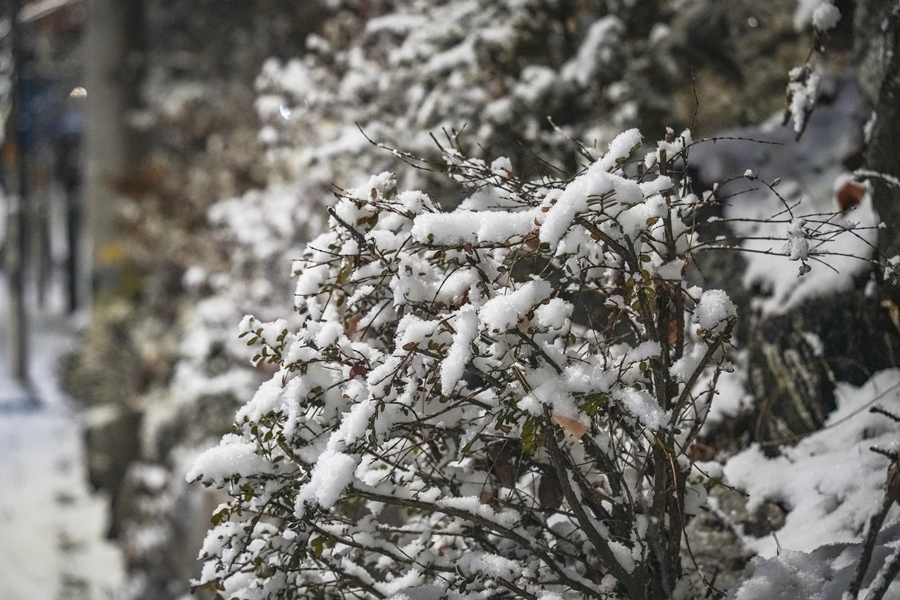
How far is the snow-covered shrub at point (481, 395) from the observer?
69.7 inches

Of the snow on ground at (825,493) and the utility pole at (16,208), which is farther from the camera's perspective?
the utility pole at (16,208)

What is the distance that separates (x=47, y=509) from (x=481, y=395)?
824 centimetres

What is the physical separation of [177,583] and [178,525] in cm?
51

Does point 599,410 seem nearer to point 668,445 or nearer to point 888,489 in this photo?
point 668,445

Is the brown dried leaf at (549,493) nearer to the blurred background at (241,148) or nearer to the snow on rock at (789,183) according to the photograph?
the blurred background at (241,148)

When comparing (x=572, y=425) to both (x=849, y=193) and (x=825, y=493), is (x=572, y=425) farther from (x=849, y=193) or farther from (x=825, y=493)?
(x=849, y=193)

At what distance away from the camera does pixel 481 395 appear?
6.77ft

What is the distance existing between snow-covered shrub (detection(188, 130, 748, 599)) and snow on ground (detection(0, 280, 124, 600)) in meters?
5.77

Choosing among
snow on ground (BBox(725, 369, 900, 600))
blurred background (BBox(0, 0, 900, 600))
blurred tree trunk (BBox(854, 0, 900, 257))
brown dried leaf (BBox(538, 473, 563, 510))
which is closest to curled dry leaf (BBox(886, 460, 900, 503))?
snow on ground (BBox(725, 369, 900, 600))

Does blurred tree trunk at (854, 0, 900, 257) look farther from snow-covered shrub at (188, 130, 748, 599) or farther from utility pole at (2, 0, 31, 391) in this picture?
utility pole at (2, 0, 31, 391)

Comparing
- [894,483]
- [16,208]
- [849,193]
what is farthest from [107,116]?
[894,483]

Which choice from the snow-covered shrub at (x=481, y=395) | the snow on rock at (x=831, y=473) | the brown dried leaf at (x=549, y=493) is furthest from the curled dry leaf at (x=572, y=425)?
the snow on rock at (x=831, y=473)

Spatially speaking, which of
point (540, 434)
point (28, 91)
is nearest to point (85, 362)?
point (28, 91)

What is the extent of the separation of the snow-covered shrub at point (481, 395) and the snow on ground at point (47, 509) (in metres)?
5.77
